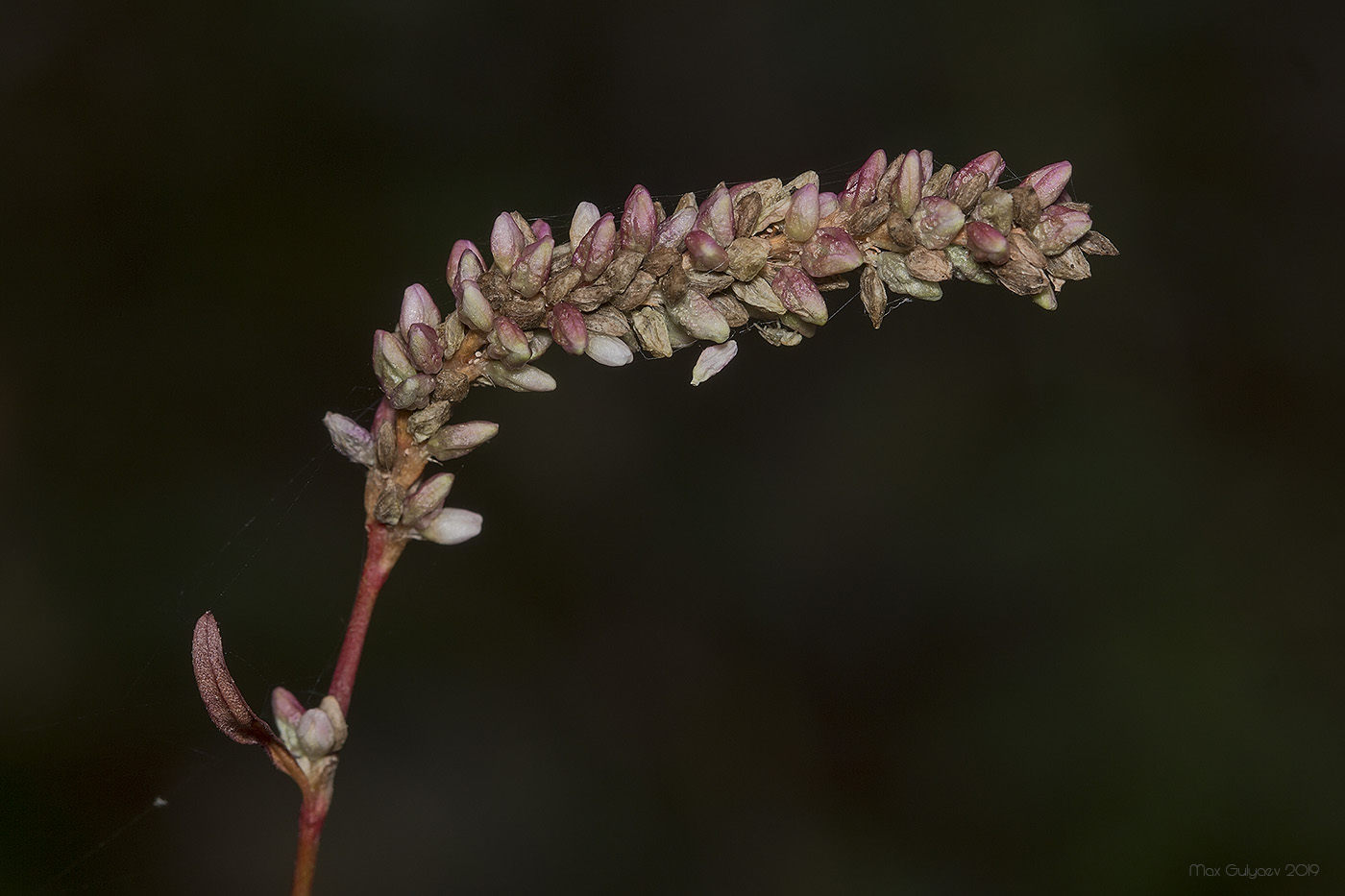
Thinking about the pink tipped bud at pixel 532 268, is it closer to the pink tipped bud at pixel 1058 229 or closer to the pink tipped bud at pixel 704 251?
the pink tipped bud at pixel 704 251

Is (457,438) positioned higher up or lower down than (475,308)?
lower down

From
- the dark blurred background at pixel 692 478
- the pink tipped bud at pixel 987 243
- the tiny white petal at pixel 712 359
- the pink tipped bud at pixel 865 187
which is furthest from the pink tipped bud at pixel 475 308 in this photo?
the dark blurred background at pixel 692 478

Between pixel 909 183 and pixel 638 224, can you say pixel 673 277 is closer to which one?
pixel 638 224

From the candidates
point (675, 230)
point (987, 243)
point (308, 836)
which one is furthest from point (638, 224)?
point (308, 836)

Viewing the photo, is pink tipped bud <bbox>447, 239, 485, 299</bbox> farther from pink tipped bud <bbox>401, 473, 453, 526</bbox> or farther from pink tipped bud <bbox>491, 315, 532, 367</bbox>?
pink tipped bud <bbox>401, 473, 453, 526</bbox>

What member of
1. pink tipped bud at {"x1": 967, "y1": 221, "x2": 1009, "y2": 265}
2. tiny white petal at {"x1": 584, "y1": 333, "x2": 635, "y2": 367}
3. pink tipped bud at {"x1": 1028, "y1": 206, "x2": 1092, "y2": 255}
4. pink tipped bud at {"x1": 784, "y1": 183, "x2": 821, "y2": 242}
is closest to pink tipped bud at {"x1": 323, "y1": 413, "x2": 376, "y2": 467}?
tiny white petal at {"x1": 584, "y1": 333, "x2": 635, "y2": 367}

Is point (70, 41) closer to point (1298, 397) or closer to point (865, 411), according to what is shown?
point (865, 411)
